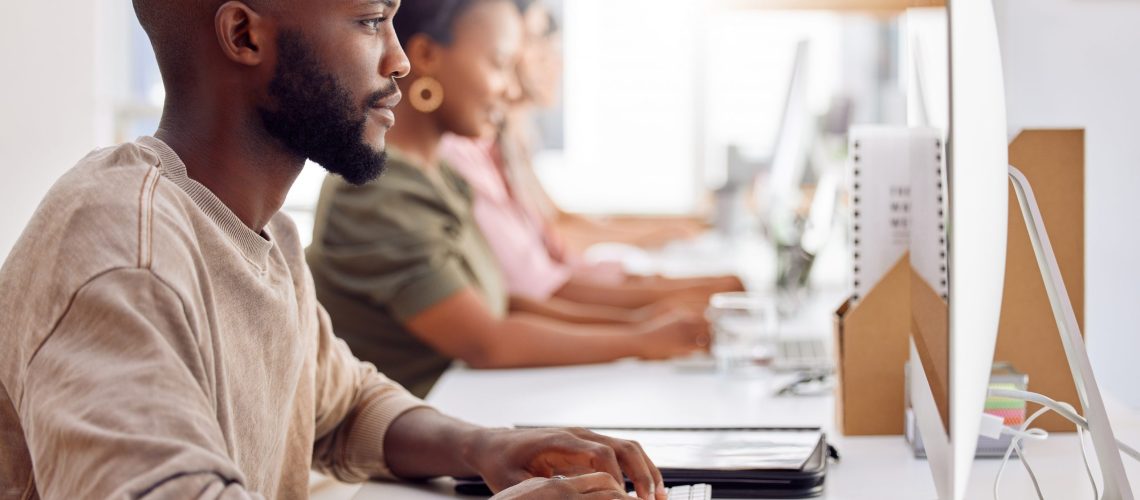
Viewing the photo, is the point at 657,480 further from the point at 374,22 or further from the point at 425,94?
the point at 425,94

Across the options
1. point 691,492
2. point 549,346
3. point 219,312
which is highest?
point 219,312

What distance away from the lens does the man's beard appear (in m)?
0.88

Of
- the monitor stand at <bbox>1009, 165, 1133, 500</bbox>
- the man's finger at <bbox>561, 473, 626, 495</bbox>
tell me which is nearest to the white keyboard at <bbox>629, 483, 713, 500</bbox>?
the man's finger at <bbox>561, 473, 626, 495</bbox>

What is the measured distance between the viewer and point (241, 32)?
0.86m

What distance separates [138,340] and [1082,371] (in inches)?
27.8

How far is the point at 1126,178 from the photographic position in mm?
1578

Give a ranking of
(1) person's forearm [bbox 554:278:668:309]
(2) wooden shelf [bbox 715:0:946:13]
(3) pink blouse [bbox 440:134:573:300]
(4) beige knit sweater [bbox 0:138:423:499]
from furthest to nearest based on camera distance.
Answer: (2) wooden shelf [bbox 715:0:946:13]
(1) person's forearm [bbox 554:278:668:309]
(3) pink blouse [bbox 440:134:573:300]
(4) beige knit sweater [bbox 0:138:423:499]

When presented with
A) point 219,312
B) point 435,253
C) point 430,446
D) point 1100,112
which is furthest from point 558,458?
point 1100,112

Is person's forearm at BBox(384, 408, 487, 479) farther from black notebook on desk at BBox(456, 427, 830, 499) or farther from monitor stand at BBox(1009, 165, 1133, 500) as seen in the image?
monitor stand at BBox(1009, 165, 1133, 500)

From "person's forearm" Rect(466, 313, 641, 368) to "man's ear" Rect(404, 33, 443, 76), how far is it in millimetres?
484

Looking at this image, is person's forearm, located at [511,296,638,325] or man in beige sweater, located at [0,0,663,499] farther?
person's forearm, located at [511,296,638,325]

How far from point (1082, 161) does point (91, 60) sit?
1403mm

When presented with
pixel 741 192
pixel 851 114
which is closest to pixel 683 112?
pixel 851 114

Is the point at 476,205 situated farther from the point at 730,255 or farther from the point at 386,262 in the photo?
the point at 730,255
